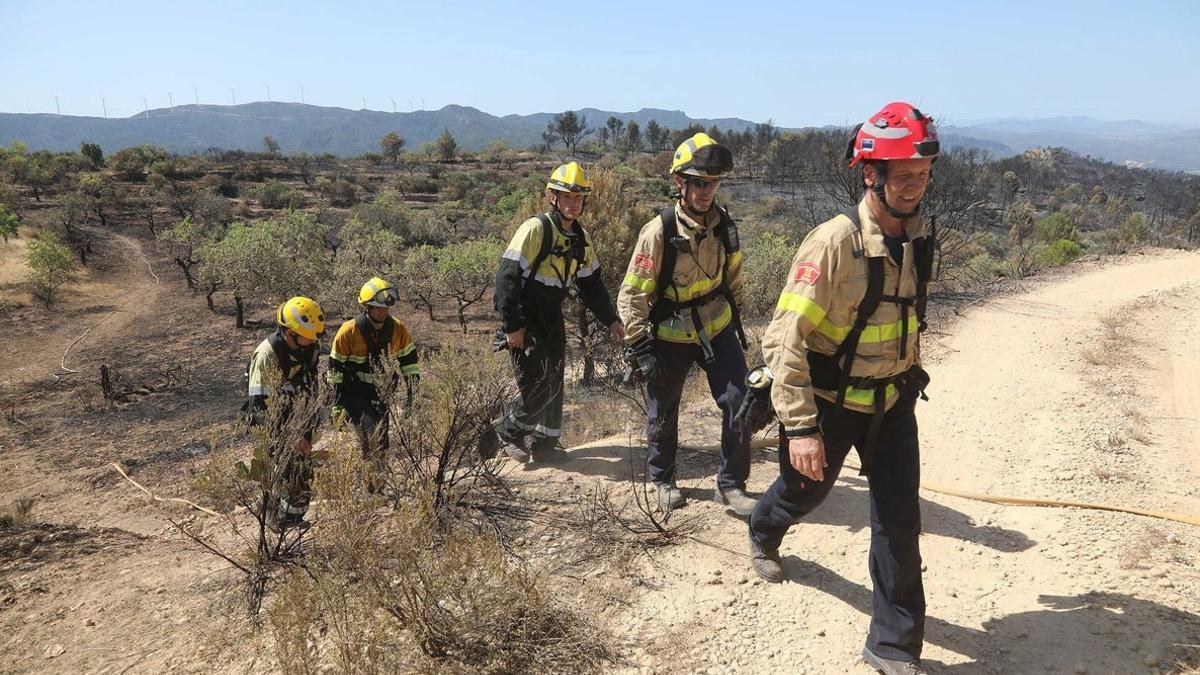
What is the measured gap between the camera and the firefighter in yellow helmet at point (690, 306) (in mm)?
3584

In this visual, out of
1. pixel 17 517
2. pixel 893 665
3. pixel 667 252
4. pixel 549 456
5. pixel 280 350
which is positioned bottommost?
pixel 17 517

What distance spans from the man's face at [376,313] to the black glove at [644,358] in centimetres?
→ 207

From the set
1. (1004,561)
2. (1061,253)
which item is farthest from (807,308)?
(1061,253)

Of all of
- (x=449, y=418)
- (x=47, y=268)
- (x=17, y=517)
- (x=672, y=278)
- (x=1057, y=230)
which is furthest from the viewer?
(x=1057, y=230)

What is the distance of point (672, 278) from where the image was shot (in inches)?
145

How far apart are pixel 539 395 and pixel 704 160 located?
228 cm

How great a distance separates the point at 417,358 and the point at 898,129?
153 inches

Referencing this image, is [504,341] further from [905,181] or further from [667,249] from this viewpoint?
[905,181]

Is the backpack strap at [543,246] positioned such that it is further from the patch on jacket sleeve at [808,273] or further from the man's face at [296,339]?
the patch on jacket sleeve at [808,273]

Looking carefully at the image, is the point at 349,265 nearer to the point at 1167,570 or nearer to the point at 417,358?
the point at 417,358

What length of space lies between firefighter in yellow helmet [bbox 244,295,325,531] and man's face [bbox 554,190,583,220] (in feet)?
6.01

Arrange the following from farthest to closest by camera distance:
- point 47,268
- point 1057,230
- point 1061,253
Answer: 1. point 1057,230
2. point 1061,253
3. point 47,268

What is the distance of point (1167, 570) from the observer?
3104 mm

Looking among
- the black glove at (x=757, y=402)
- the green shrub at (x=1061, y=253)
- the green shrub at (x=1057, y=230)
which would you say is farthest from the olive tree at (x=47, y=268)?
the green shrub at (x=1057, y=230)
